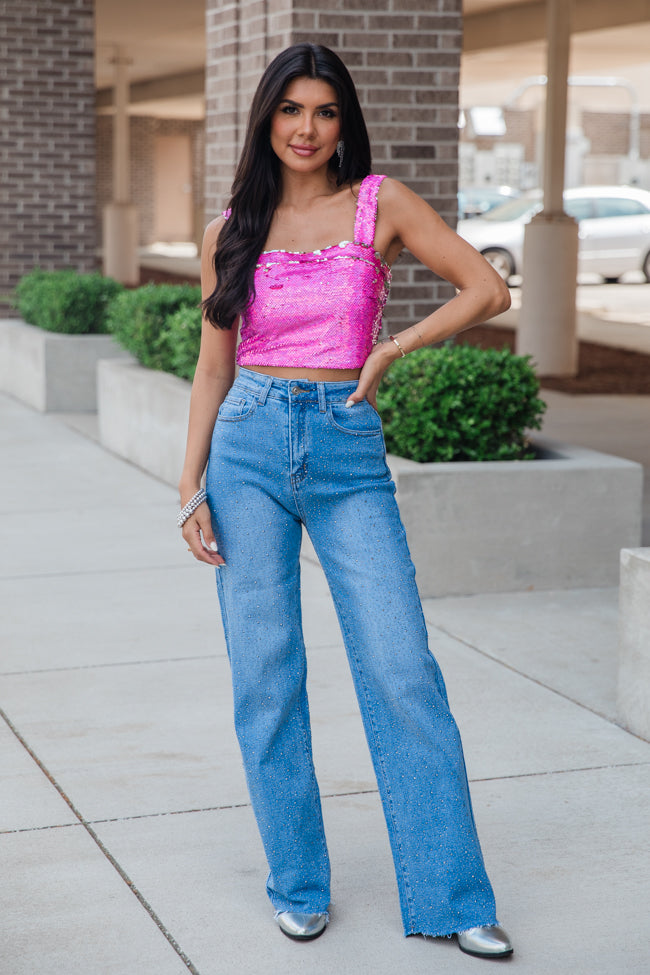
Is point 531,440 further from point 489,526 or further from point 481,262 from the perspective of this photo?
point 481,262

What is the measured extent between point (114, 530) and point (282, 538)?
161 inches

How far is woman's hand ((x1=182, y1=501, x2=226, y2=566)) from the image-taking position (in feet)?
9.84

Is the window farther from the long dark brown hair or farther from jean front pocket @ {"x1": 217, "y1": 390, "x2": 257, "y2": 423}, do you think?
jean front pocket @ {"x1": 217, "y1": 390, "x2": 257, "y2": 423}

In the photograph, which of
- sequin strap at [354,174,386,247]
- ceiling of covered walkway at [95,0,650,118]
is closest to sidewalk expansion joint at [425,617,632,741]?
sequin strap at [354,174,386,247]

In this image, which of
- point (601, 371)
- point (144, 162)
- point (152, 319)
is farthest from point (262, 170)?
point (144, 162)

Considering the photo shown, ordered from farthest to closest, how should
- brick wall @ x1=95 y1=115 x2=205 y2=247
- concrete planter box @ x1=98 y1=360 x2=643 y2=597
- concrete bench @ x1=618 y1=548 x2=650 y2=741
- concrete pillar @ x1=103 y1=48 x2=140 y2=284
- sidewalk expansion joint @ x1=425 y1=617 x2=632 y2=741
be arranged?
brick wall @ x1=95 y1=115 x2=205 y2=247, concrete pillar @ x1=103 y1=48 x2=140 y2=284, concrete planter box @ x1=98 y1=360 x2=643 y2=597, sidewalk expansion joint @ x1=425 y1=617 x2=632 y2=741, concrete bench @ x1=618 y1=548 x2=650 y2=741

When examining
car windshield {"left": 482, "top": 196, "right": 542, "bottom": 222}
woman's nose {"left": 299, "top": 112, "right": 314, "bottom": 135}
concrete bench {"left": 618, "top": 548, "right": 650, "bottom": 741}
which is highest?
car windshield {"left": 482, "top": 196, "right": 542, "bottom": 222}

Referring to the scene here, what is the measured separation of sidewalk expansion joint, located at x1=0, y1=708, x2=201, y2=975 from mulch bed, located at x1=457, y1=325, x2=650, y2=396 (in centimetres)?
733

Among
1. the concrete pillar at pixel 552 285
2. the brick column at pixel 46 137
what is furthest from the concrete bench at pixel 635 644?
the brick column at pixel 46 137

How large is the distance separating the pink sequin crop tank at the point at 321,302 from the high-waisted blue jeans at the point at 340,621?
67 mm

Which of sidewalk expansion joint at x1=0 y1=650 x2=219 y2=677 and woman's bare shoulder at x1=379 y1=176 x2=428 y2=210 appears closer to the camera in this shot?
woman's bare shoulder at x1=379 y1=176 x2=428 y2=210

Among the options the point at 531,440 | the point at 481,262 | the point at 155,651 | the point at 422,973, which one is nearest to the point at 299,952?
the point at 422,973

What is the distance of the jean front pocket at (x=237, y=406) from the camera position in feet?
9.64

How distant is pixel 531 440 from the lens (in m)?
6.57
